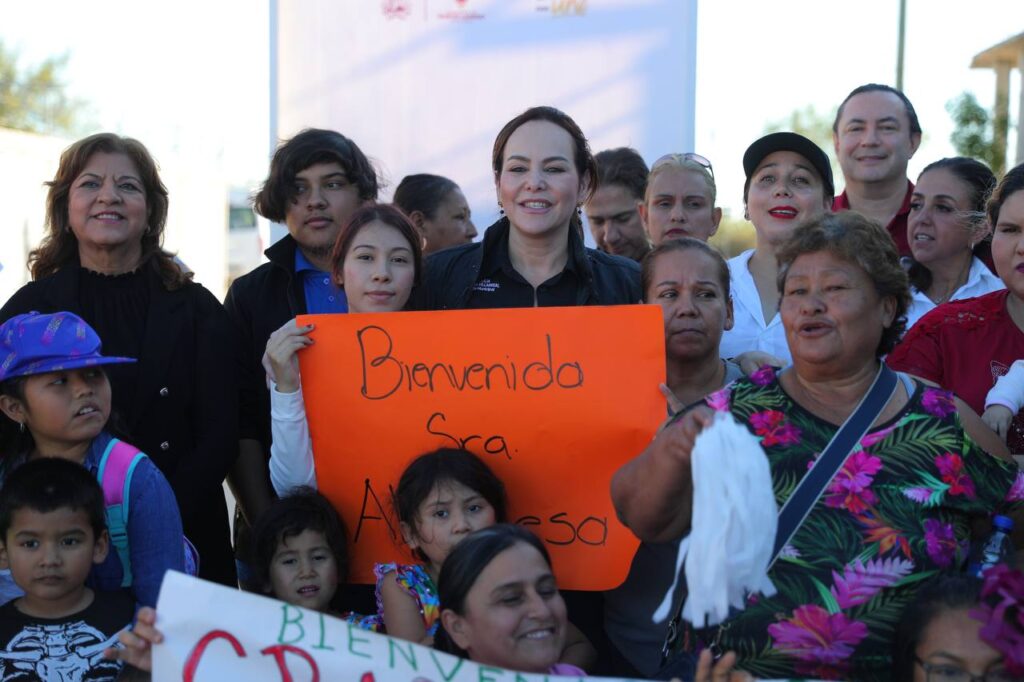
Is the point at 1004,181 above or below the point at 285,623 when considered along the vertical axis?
above

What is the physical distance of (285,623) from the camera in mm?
2689

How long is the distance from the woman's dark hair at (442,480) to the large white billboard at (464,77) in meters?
1.92

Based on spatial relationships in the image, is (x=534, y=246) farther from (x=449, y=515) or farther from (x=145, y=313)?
(x=145, y=313)

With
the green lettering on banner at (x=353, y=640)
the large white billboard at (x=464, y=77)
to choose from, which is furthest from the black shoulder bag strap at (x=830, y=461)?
the large white billboard at (x=464, y=77)

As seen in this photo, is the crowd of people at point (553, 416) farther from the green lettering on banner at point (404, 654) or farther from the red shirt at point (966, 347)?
the green lettering on banner at point (404, 654)

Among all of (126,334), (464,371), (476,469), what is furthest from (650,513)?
(126,334)

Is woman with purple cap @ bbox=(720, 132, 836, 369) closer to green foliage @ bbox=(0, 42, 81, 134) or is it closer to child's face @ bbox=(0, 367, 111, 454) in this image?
child's face @ bbox=(0, 367, 111, 454)

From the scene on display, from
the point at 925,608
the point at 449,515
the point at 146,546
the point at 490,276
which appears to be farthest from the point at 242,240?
the point at 925,608

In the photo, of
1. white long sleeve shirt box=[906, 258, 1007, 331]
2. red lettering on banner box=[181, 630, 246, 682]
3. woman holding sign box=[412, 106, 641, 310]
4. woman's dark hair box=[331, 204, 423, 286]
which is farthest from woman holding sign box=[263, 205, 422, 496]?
white long sleeve shirt box=[906, 258, 1007, 331]

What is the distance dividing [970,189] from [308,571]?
3067 millimetres

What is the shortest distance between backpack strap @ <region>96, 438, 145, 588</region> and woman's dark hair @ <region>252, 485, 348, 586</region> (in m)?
0.43

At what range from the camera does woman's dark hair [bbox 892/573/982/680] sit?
2.69 m

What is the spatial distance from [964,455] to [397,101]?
3.01m

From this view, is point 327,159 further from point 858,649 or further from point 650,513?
point 858,649
